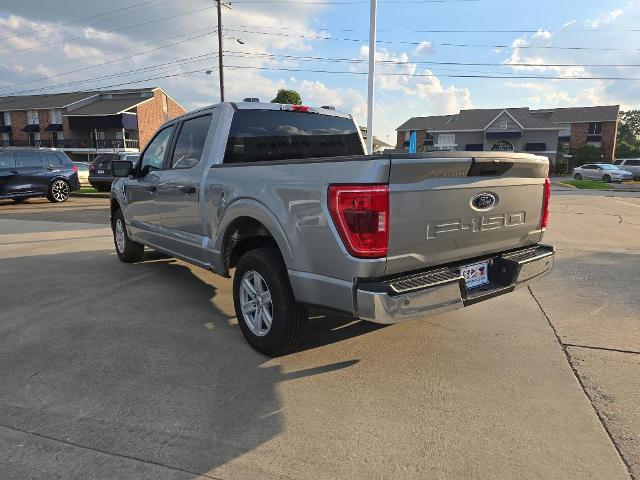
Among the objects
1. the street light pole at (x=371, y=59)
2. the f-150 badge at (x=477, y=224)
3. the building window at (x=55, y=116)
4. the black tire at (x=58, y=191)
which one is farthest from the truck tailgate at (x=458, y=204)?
the building window at (x=55, y=116)

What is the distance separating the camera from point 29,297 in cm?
503

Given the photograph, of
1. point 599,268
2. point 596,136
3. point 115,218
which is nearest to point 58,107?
point 115,218

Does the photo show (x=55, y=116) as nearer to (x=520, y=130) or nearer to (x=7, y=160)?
(x=7, y=160)

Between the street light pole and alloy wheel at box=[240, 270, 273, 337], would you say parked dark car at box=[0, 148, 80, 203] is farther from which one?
alloy wheel at box=[240, 270, 273, 337]

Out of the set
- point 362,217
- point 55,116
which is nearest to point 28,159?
point 362,217

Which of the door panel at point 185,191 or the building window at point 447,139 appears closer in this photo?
the door panel at point 185,191

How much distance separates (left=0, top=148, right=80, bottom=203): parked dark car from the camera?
14.1 m

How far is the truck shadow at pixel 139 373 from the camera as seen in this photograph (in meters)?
2.55

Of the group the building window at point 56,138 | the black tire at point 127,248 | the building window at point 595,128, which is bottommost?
the black tire at point 127,248

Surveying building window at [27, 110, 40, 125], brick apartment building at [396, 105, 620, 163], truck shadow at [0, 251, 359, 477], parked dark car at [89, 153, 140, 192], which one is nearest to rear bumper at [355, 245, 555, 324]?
truck shadow at [0, 251, 359, 477]

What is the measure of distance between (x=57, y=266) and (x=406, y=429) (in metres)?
5.62

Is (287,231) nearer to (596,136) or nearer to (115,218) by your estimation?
(115,218)

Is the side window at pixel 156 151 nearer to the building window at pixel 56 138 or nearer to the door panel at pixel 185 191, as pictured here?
the door panel at pixel 185 191

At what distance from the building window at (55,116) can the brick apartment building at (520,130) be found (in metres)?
38.0
